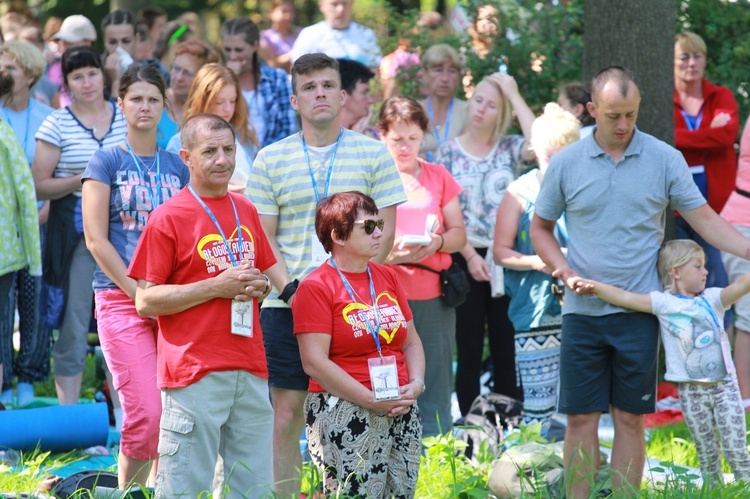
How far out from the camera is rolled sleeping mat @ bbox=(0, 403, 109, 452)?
6.18 meters

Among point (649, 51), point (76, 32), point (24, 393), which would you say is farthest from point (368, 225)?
point (76, 32)

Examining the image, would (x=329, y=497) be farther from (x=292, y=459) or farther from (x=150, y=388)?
(x=150, y=388)

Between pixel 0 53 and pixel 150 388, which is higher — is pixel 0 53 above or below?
above

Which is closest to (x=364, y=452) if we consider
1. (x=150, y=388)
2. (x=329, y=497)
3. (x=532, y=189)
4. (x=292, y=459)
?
(x=329, y=497)

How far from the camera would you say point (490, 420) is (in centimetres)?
665

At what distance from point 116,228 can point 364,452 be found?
1.58 meters

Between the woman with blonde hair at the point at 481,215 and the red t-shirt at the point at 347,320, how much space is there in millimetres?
2484

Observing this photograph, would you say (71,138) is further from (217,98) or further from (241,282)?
(241,282)

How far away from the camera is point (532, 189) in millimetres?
6648

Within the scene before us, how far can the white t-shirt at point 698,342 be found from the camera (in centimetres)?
532

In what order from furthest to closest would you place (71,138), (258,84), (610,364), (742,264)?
1. (258,84)
2. (742,264)
3. (71,138)
4. (610,364)

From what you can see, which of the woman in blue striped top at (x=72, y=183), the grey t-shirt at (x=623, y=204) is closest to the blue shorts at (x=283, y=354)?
the grey t-shirt at (x=623, y=204)

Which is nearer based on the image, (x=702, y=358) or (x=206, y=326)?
(x=206, y=326)

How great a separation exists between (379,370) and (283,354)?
2.29 feet
